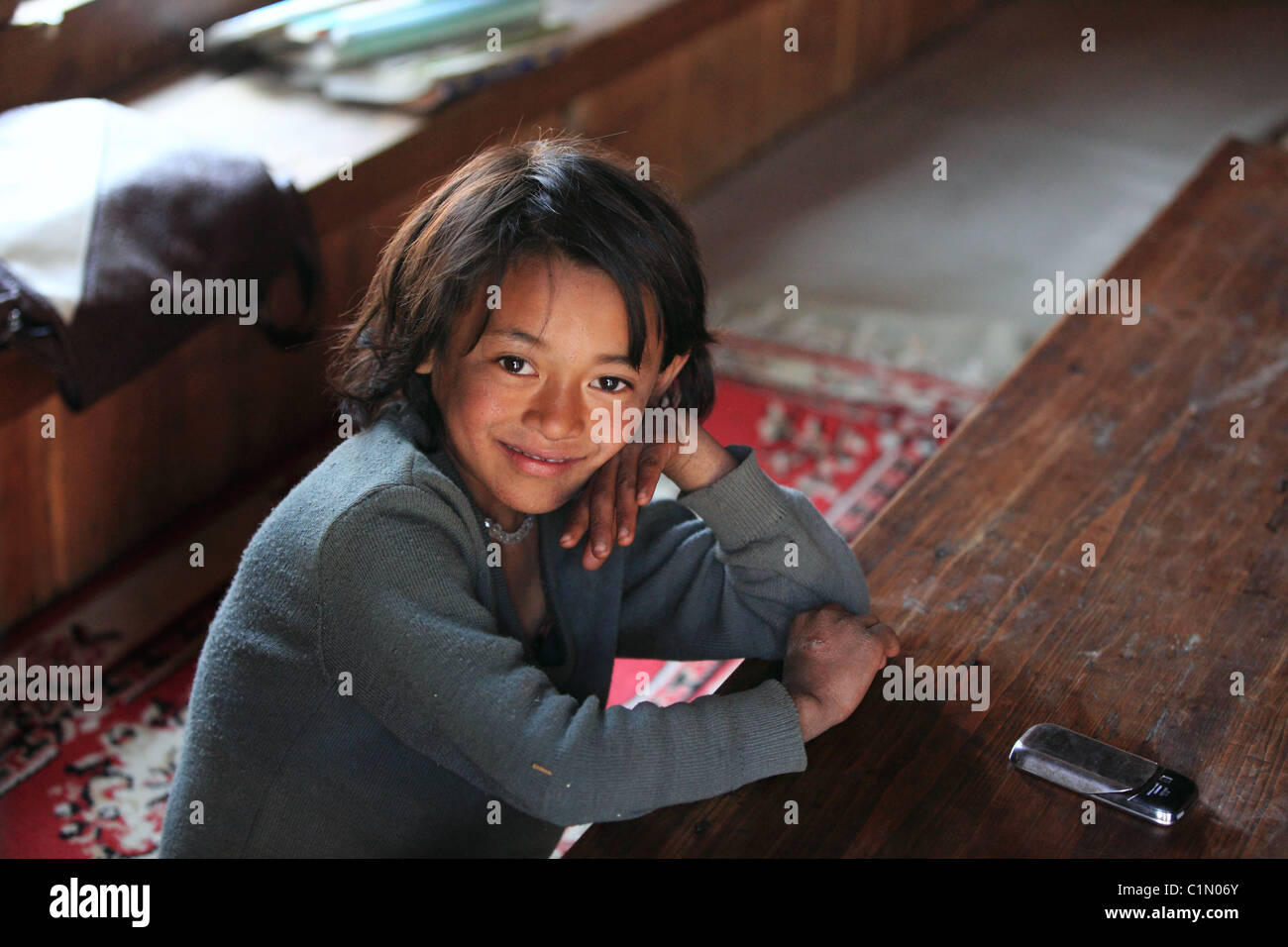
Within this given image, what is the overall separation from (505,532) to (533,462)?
12 centimetres

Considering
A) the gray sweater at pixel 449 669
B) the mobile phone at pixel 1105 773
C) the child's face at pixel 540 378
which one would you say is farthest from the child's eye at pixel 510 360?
the mobile phone at pixel 1105 773

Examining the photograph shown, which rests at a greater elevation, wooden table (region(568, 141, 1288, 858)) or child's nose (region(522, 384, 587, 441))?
child's nose (region(522, 384, 587, 441))

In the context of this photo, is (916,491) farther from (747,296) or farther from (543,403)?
(747,296)

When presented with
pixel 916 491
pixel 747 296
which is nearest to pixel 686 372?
pixel 916 491

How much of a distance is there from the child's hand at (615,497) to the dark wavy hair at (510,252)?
9cm

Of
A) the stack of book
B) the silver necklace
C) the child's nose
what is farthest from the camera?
the stack of book

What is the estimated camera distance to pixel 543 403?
3.80 feet

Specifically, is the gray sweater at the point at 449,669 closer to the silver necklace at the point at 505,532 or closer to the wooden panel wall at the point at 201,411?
the silver necklace at the point at 505,532

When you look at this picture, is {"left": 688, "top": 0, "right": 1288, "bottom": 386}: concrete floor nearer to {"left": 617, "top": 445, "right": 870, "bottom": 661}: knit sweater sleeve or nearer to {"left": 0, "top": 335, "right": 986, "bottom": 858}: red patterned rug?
{"left": 0, "top": 335, "right": 986, "bottom": 858}: red patterned rug

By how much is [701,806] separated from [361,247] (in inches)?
73.3

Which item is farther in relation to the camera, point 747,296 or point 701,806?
point 747,296

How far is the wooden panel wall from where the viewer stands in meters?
2.09

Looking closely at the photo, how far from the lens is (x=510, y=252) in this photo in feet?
3.79

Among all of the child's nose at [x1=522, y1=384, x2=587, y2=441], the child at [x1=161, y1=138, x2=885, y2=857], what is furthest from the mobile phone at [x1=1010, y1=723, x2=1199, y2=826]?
the child's nose at [x1=522, y1=384, x2=587, y2=441]
